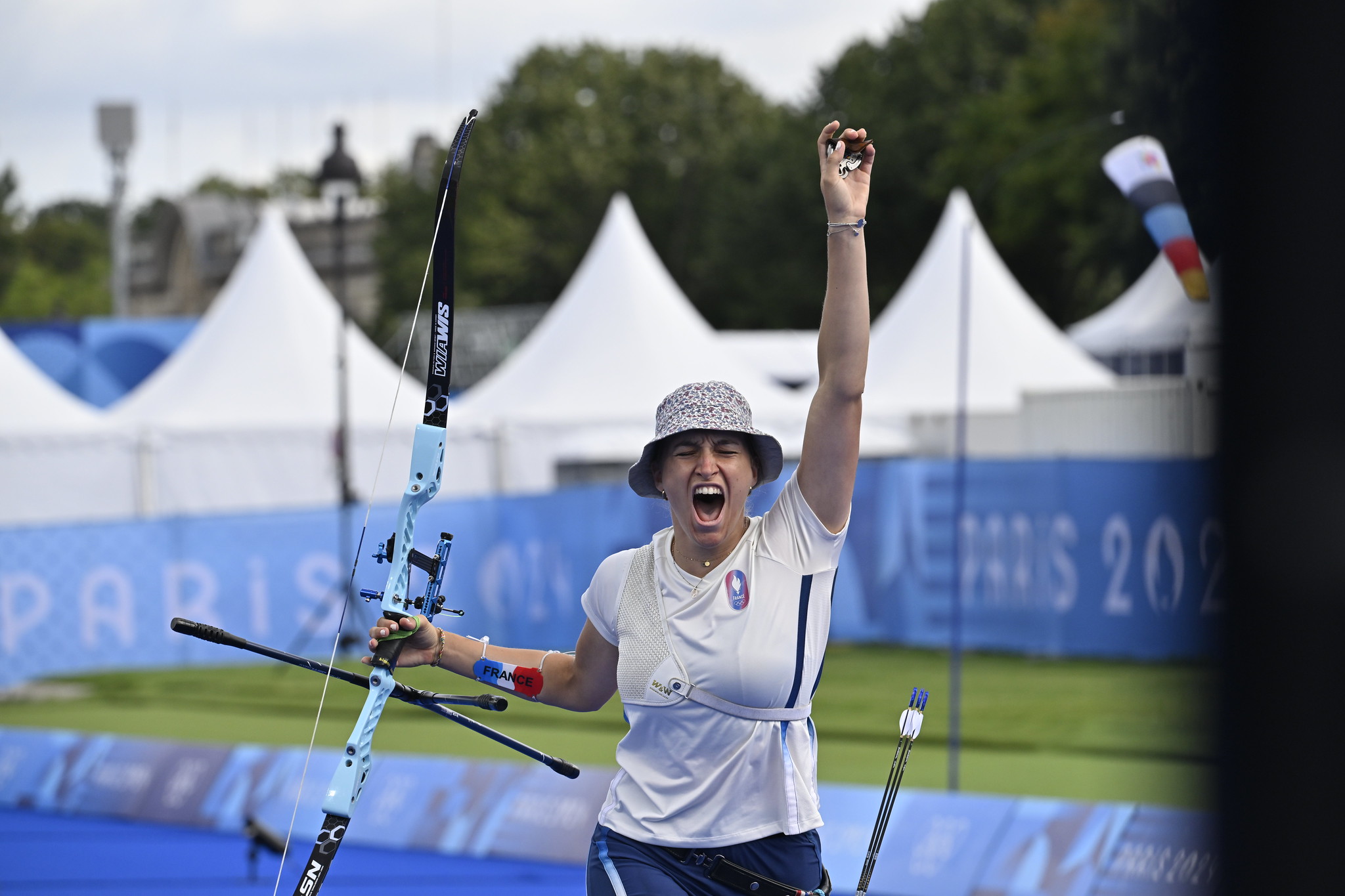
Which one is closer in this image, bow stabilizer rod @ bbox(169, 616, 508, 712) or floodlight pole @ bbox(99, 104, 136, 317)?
bow stabilizer rod @ bbox(169, 616, 508, 712)

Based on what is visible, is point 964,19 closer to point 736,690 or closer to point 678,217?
point 678,217

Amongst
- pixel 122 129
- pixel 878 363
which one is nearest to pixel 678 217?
pixel 122 129

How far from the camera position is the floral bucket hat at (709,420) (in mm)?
3037

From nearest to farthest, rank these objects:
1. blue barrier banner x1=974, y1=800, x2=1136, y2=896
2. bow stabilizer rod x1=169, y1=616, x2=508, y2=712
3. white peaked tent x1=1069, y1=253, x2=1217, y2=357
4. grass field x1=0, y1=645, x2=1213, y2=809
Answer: white peaked tent x1=1069, y1=253, x2=1217, y2=357, bow stabilizer rod x1=169, y1=616, x2=508, y2=712, blue barrier banner x1=974, y1=800, x2=1136, y2=896, grass field x1=0, y1=645, x2=1213, y2=809

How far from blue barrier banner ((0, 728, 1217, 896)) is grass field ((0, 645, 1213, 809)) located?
142 cm

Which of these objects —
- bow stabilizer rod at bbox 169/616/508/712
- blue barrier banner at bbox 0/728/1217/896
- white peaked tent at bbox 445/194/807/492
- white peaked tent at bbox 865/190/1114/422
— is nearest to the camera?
bow stabilizer rod at bbox 169/616/508/712

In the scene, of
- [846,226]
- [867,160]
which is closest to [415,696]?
[846,226]

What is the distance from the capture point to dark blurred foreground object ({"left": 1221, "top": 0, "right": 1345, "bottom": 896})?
1.08m

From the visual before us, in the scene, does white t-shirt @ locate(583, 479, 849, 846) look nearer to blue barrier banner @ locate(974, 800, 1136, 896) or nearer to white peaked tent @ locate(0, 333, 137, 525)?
blue barrier banner @ locate(974, 800, 1136, 896)

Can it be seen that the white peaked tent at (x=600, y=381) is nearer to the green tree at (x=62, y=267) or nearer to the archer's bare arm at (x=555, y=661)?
the archer's bare arm at (x=555, y=661)

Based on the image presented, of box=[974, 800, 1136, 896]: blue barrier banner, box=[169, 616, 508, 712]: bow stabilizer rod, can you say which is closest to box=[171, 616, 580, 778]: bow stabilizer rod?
box=[169, 616, 508, 712]: bow stabilizer rod

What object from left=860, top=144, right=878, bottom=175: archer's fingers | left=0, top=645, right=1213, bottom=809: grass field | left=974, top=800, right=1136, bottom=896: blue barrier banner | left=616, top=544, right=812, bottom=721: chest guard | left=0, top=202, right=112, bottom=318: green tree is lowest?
left=0, top=645, right=1213, bottom=809: grass field

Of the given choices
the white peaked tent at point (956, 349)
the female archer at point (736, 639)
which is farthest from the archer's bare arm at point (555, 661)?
the white peaked tent at point (956, 349)

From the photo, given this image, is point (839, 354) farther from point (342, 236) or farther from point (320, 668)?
point (342, 236)
